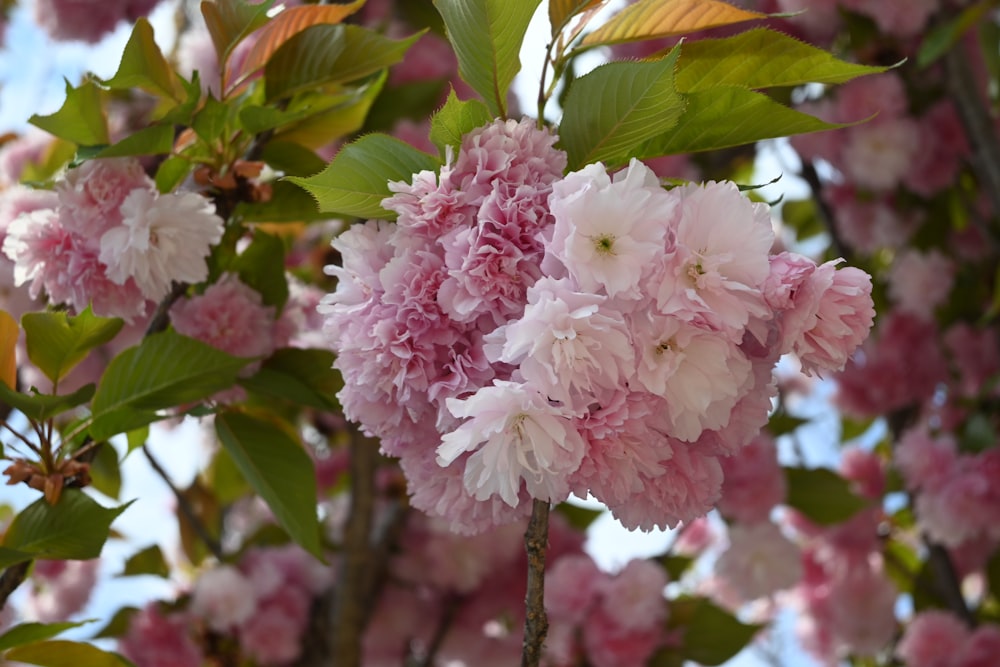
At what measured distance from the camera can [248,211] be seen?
2.73ft

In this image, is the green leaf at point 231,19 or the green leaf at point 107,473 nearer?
the green leaf at point 231,19

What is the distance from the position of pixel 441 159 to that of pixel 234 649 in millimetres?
972

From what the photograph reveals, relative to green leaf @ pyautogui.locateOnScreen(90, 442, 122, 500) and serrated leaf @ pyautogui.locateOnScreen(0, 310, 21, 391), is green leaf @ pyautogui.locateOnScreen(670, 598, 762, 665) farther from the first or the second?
serrated leaf @ pyautogui.locateOnScreen(0, 310, 21, 391)

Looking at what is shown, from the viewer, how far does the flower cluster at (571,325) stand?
0.46 meters

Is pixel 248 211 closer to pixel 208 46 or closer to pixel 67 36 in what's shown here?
pixel 208 46

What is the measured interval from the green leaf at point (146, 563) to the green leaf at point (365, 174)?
0.96m

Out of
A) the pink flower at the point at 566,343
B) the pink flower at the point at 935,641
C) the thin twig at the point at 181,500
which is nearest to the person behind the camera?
the pink flower at the point at 566,343

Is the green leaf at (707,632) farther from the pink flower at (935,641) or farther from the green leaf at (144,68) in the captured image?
the green leaf at (144,68)

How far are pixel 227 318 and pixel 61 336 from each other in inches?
5.1

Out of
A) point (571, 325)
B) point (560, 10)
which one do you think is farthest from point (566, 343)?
point (560, 10)

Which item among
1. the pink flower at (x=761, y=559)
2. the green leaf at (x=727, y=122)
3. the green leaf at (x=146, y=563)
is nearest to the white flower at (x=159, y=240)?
the green leaf at (x=727, y=122)

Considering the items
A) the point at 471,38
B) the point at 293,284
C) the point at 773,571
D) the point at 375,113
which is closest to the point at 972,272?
the point at 773,571

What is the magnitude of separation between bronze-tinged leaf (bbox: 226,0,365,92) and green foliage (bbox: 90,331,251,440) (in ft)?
0.81

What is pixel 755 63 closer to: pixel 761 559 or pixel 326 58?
pixel 326 58
